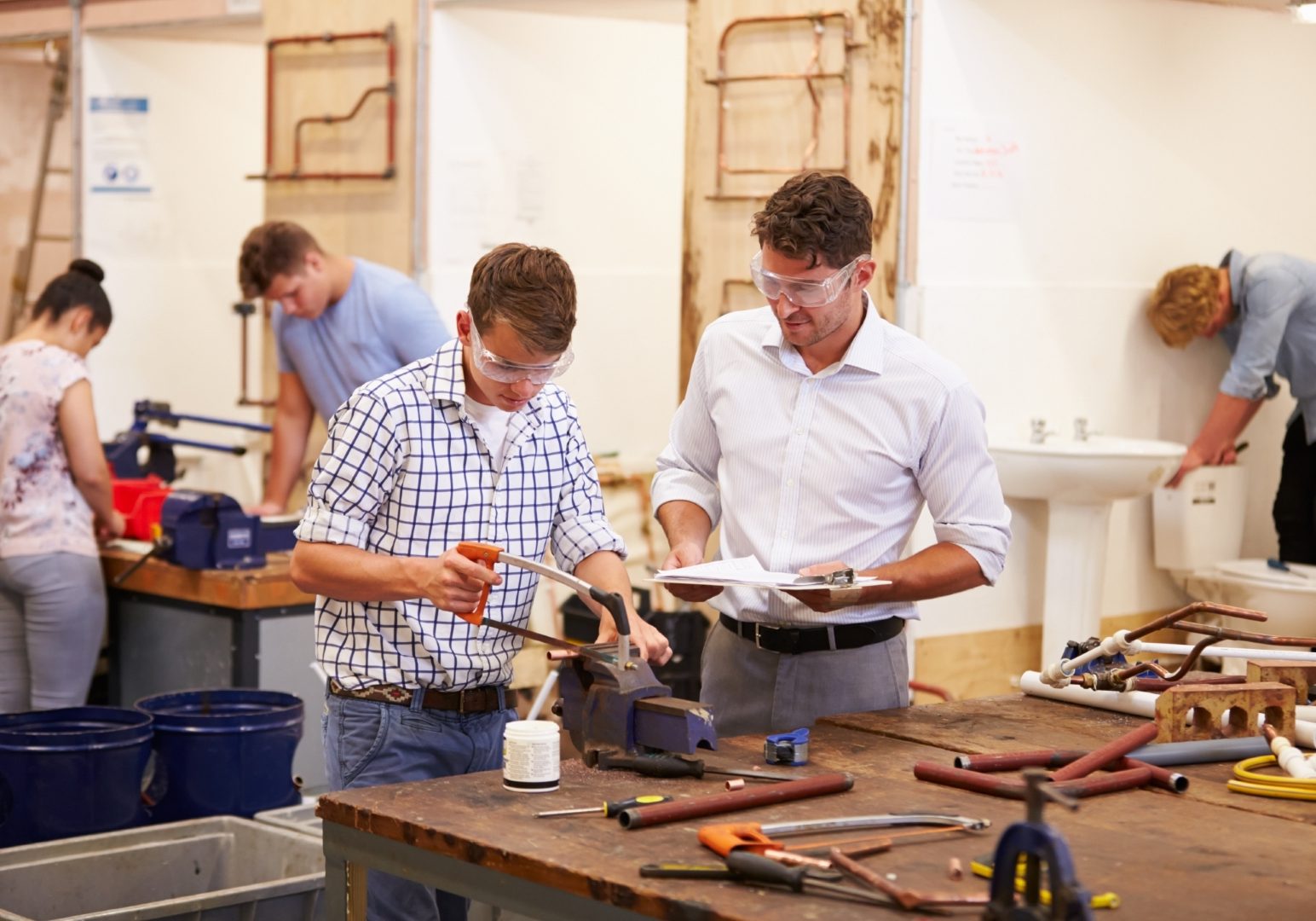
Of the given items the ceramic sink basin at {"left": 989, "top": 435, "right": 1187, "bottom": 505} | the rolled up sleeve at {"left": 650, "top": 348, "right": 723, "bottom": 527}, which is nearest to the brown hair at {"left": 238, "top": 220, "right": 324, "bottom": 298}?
the rolled up sleeve at {"left": 650, "top": 348, "right": 723, "bottom": 527}

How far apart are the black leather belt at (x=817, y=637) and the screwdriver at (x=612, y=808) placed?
0.93 m

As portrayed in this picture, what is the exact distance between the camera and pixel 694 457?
374 cm

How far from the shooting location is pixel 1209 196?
6648mm

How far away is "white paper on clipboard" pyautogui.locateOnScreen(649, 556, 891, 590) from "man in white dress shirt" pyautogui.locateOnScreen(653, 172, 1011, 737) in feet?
0.33

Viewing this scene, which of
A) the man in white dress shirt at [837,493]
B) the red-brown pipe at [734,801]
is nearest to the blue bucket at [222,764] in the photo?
the man in white dress shirt at [837,493]

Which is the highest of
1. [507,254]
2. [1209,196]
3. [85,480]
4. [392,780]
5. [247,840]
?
[1209,196]

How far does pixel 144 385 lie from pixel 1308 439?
5552 millimetres

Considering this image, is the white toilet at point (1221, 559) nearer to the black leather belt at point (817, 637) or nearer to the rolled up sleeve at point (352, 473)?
the black leather belt at point (817, 637)

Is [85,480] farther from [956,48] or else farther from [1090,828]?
[1090,828]

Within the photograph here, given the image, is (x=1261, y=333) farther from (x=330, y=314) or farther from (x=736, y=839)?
(x=736, y=839)

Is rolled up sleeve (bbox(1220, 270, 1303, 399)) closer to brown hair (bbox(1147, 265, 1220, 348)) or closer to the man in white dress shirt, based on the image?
brown hair (bbox(1147, 265, 1220, 348))

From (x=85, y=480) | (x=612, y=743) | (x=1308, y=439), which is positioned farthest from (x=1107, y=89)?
(x=612, y=743)

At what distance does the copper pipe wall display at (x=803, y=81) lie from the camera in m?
5.67

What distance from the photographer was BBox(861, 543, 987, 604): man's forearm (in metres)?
3.34
